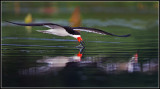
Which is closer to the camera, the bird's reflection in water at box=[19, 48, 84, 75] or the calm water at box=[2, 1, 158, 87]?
the calm water at box=[2, 1, 158, 87]

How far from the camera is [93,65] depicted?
39.1ft

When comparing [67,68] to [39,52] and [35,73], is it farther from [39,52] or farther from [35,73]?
[39,52]

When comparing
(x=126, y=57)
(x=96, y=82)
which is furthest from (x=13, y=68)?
(x=126, y=57)

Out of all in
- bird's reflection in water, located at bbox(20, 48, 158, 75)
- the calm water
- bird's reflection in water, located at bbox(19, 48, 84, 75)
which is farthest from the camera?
bird's reflection in water, located at bbox(20, 48, 158, 75)

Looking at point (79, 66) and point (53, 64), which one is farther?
point (53, 64)

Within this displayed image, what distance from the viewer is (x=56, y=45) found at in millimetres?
16750

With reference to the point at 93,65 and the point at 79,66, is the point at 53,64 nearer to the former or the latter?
the point at 79,66

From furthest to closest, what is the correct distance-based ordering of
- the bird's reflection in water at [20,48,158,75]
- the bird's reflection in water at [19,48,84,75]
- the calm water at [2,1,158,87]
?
1. the bird's reflection in water at [20,48,158,75]
2. the bird's reflection in water at [19,48,84,75]
3. the calm water at [2,1,158,87]

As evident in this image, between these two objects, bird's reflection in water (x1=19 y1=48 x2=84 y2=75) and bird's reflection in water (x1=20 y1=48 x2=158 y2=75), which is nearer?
bird's reflection in water (x1=19 y1=48 x2=84 y2=75)

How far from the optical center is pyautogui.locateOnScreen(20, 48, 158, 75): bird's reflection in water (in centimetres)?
1105

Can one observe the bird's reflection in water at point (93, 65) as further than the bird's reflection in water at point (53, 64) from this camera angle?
Yes

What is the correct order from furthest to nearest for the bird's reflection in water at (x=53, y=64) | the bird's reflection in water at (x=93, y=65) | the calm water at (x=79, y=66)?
1. the bird's reflection in water at (x=93, y=65)
2. the bird's reflection in water at (x=53, y=64)
3. the calm water at (x=79, y=66)

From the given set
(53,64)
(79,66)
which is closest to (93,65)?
(79,66)

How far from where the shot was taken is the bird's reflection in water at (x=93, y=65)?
1105 centimetres
